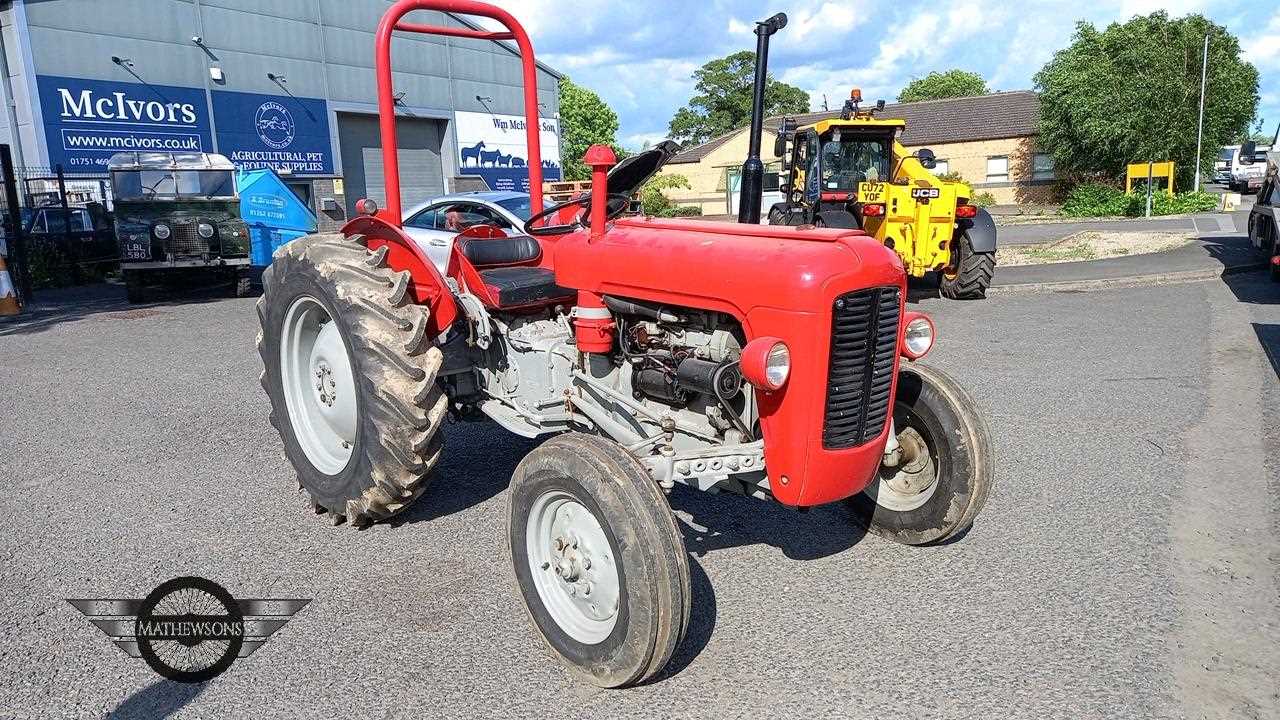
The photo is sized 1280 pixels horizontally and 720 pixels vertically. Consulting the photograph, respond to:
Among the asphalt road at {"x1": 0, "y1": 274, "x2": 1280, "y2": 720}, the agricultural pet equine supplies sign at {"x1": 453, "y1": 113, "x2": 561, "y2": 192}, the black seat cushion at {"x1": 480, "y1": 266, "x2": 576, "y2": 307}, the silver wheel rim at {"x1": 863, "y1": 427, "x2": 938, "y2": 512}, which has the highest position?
the agricultural pet equine supplies sign at {"x1": 453, "y1": 113, "x2": 561, "y2": 192}

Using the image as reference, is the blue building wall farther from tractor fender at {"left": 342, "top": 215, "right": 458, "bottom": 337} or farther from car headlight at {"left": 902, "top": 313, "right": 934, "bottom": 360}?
car headlight at {"left": 902, "top": 313, "right": 934, "bottom": 360}

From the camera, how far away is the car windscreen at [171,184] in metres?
11.9

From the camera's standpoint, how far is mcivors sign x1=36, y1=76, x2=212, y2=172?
16406mm

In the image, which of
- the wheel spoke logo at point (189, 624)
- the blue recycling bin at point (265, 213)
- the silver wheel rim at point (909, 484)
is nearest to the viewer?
the wheel spoke logo at point (189, 624)

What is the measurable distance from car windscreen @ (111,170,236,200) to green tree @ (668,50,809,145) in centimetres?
4773

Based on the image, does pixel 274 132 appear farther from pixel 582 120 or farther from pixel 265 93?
pixel 582 120

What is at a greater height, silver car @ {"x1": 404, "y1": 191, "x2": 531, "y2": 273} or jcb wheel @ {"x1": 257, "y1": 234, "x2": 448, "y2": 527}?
silver car @ {"x1": 404, "y1": 191, "x2": 531, "y2": 273}

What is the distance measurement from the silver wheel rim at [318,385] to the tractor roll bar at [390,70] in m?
0.62

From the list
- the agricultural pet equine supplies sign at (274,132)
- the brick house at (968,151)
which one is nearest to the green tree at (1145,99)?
the brick house at (968,151)

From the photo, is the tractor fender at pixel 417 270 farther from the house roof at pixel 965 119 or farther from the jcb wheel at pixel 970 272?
the house roof at pixel 965 119

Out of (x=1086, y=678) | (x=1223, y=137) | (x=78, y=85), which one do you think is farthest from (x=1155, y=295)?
(x=1223, y=137)

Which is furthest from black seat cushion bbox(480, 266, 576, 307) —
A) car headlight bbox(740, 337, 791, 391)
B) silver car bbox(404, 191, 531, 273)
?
silver car bbox(404, 191, 531, 273)

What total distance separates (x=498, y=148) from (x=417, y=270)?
23.5 metres

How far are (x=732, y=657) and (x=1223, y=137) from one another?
33.2 m
